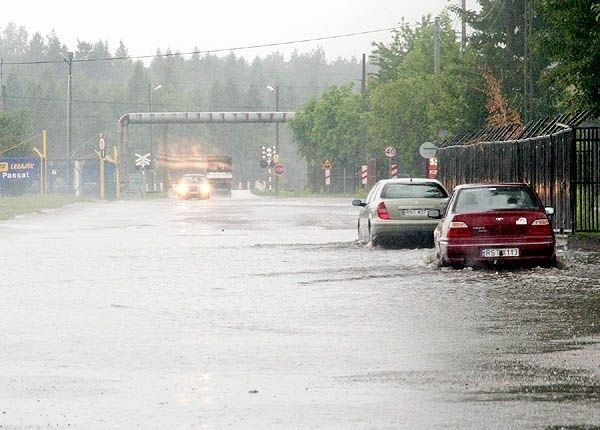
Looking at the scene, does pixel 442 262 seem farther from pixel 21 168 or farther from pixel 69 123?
pixel 69 123

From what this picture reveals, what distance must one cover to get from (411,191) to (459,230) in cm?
833

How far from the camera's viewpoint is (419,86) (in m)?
74.4

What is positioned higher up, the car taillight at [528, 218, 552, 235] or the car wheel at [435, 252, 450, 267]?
the car taillight at [528, 218, 552, 235]

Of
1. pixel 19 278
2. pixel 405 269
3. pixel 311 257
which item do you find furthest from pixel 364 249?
pixel 19 278

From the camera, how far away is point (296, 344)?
12.7m

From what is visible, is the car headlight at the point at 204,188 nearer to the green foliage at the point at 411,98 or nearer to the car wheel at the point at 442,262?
the green foliage at the point at 411,98

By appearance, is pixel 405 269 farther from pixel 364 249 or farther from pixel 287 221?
pixel 287 221

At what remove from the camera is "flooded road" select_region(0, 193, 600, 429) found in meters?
8.93

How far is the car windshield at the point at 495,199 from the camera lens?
21484 millimetres

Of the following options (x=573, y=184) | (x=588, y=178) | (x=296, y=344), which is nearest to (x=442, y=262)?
(x=573, y=184)

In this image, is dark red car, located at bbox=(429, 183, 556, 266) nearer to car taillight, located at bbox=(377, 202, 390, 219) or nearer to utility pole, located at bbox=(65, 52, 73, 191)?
car taillight, located at bbox=(377, 202, 390, 219)

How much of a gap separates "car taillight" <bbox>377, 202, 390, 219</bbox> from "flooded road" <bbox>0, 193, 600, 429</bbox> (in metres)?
3.52

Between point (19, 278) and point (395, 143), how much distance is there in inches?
2317

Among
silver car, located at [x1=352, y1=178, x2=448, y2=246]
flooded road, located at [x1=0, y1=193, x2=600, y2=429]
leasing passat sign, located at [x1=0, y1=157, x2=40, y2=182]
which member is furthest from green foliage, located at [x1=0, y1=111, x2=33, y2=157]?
flooded road, located at [x1=0, y1=193, x2=600, y2=429]
